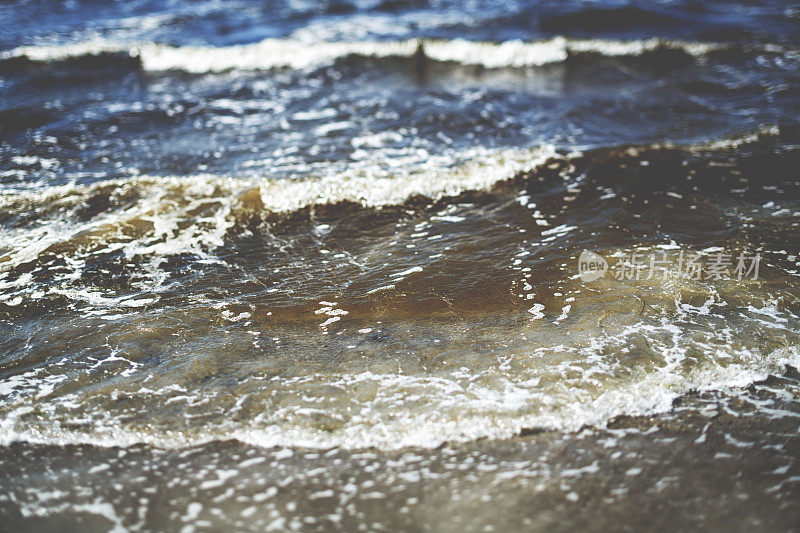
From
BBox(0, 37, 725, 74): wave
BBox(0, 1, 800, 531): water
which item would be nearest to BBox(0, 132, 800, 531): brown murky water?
BBox(0, 1, 800, 531): water

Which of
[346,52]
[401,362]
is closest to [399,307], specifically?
[401,362]

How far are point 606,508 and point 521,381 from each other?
0.78 meters

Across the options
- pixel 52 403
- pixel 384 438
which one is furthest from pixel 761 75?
pixel 52 403

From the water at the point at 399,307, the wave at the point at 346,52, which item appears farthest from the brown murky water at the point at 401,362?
the wave at the point at 346,52

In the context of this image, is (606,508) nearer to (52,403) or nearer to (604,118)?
(52,403)

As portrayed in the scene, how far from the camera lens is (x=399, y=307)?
11.5 feet

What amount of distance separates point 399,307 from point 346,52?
7.11m

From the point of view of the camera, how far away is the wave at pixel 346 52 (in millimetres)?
9156

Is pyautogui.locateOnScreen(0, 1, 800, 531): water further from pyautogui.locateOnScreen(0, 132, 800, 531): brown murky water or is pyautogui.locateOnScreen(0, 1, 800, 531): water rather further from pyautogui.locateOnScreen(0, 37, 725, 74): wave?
pyautogui.locateOnScreen(0, 37, 725, 74): wave

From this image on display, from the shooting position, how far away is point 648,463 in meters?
2.38

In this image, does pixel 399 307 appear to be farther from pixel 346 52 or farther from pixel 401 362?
pixel 346 52

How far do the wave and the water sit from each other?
4.38ft

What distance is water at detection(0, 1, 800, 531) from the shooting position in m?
2.34

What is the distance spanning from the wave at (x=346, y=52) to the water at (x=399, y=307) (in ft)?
4.38
